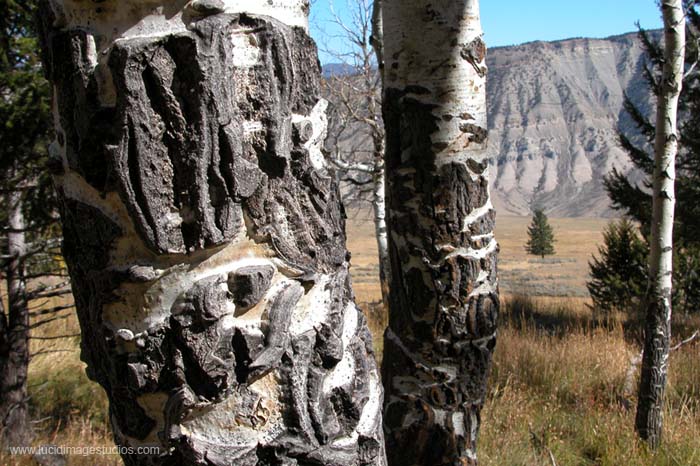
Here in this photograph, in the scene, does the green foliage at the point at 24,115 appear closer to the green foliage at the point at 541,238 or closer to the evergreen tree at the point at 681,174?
the evergreen tree at the point at 681,174

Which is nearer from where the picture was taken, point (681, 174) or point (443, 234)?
point (443, 234)

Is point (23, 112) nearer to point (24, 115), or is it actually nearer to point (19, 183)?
point (24, 115)

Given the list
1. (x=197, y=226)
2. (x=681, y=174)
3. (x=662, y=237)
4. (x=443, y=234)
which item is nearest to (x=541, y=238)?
(x=681, y=174)

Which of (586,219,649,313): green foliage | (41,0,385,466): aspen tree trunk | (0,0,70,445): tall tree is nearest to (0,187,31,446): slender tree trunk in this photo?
(0,0,70,445): tall tree

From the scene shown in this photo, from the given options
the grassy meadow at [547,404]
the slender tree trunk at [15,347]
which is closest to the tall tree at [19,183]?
the slender tree trunk at [15,347]

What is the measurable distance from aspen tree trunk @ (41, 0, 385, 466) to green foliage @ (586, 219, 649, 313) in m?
17.5

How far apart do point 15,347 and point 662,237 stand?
473cm

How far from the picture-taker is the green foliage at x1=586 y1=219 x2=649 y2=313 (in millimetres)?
17570

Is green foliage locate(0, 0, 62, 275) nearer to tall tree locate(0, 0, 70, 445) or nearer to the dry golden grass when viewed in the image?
tall tree locate(0, 0, 70, 445)

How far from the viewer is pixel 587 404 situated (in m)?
4.72

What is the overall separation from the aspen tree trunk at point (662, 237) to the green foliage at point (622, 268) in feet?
44.6

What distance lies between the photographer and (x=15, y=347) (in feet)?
14.8

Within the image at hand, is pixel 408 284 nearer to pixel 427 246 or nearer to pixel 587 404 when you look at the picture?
pixel 427 246

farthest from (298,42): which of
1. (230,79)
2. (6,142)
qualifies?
(6,142)
